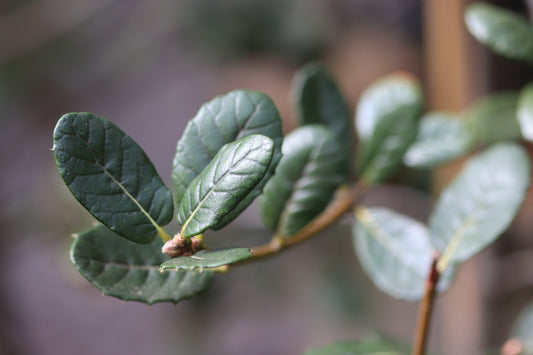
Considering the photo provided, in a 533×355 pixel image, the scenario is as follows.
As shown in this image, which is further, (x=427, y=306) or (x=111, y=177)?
(x=427, y=306)

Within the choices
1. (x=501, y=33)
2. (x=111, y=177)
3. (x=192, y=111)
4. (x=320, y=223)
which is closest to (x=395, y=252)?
(x=320, y=223)

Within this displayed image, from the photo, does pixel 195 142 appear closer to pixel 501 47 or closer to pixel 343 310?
pixel 501 47

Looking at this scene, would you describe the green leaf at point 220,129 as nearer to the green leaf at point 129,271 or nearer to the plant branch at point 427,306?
the green leaf at point 129,271

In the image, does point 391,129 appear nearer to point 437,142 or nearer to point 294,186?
point 437,142

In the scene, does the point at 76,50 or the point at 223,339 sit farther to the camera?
the point at 76,50

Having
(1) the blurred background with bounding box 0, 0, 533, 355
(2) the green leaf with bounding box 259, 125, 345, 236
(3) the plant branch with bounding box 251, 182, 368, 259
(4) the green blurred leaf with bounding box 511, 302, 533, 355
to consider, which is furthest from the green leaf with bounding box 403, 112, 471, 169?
(1) the blurred background with bounding box 0, 0, 533, 355

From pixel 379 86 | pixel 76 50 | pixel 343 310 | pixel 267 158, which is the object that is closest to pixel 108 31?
pixel 76 50
